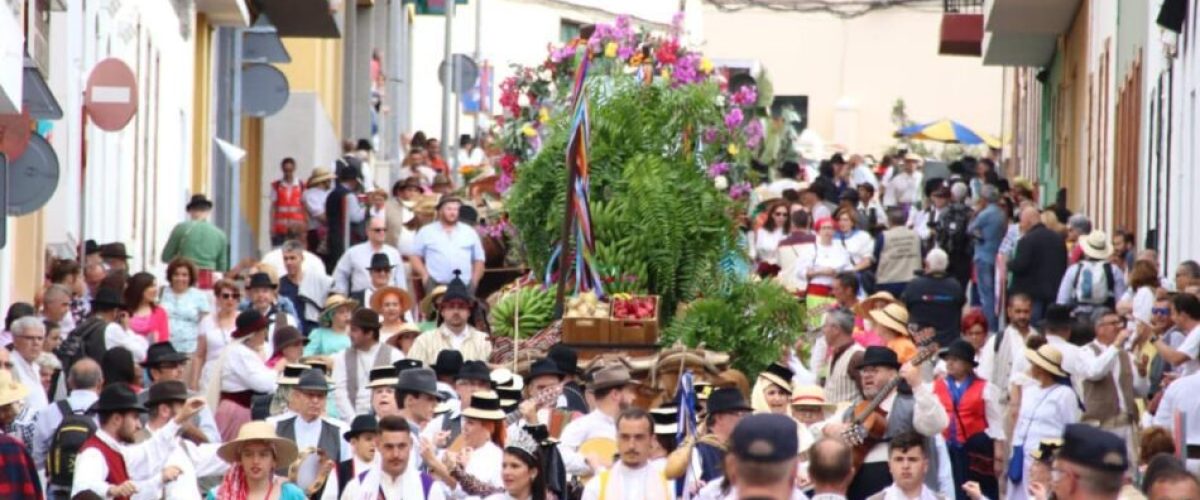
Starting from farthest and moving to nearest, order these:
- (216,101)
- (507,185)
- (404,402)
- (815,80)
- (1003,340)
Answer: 1. (815,80)
2. (216,101)
3. (507,185)
4. (1003,340)
5. (404,402)

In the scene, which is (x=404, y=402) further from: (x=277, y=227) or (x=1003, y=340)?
(x=277, y=227)

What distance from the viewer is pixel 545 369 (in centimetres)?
1791

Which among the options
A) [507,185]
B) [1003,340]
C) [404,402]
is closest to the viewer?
[404,402]

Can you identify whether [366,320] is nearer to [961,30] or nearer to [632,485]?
[632,485]

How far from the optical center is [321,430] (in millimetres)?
16688

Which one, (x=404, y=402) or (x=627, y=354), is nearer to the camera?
(x=404, y=402)

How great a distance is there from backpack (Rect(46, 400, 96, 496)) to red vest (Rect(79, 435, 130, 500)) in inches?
4.5

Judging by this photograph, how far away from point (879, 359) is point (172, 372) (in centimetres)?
418

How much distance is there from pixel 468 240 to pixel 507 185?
2.24 m

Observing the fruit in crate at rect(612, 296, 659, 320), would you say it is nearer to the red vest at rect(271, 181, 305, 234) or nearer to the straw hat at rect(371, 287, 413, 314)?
the straw hat at rect(371, 287, 413, 314)

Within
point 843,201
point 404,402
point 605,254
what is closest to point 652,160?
point 605,254

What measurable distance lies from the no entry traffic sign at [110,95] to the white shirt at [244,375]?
2.51 m

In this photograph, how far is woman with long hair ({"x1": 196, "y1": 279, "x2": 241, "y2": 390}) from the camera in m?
20.6

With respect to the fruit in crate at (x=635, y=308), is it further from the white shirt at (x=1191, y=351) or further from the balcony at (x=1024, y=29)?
the balcony at (x=1024, y=29)
